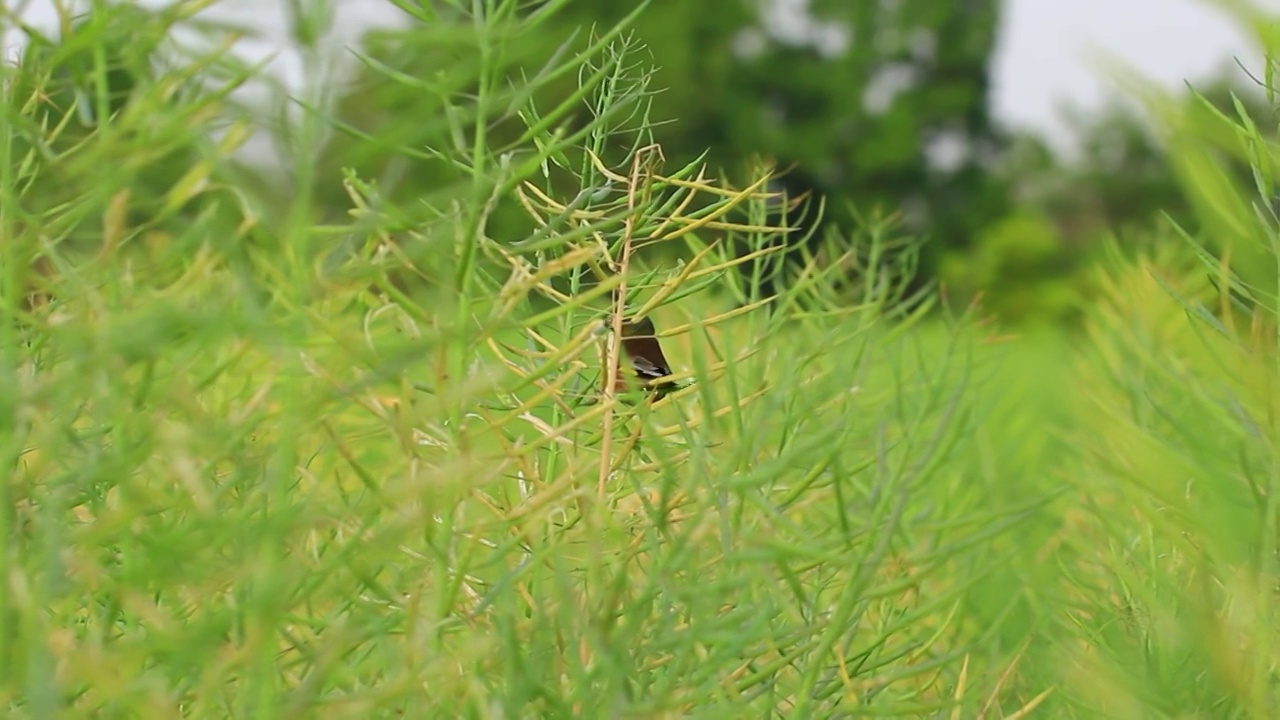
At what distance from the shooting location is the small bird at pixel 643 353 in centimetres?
40

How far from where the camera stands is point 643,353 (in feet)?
1.33

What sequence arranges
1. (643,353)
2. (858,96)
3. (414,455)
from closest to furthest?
(414,455), (643,353), (858,96)

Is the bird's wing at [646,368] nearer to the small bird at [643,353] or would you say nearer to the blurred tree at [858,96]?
the small bird at [643,353]

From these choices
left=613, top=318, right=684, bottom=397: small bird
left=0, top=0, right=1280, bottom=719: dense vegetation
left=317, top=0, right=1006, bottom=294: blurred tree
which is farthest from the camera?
left=317, top=0, right=1006, bottom=294: blurred tree

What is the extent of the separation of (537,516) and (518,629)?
26mm

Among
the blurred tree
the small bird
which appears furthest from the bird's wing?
the blurred tree

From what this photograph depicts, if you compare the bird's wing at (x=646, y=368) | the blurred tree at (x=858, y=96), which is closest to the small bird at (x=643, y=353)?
the bird's wing at (x=646, y=368)

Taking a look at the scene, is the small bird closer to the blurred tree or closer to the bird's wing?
the bird's wing

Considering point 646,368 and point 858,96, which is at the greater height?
point 646,368

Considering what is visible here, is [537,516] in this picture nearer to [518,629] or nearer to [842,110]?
[518,629]

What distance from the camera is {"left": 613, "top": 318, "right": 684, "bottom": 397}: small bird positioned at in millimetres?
398

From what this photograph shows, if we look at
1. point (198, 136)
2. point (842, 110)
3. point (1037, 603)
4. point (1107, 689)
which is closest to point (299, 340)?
point (198, 136)

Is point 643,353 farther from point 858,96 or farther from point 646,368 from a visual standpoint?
point 858,96

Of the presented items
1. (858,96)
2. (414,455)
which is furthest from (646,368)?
(858,96)
